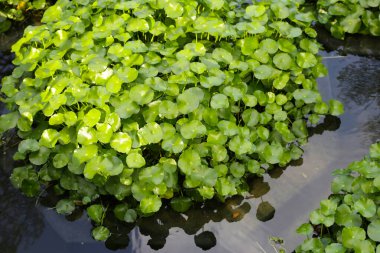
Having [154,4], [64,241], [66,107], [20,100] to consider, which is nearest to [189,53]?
[154,4]

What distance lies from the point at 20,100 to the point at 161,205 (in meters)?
1.16

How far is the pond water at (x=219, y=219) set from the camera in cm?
309

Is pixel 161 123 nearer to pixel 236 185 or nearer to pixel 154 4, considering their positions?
pixel 236 185

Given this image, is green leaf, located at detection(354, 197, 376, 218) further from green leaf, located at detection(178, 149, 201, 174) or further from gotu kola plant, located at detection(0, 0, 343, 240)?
green leaf, located at detection(178, 149, 201, 174)

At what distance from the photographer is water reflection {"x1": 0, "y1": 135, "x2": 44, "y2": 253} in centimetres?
315

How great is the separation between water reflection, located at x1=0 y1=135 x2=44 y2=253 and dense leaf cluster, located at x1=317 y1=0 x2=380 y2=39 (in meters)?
2.76

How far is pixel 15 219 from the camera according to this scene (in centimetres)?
324

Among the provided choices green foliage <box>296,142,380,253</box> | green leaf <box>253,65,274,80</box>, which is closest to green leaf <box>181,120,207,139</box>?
green leaf <box>253,65,274,80</box>

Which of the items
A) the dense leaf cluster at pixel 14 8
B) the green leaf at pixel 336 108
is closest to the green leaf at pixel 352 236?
the green leaf at pixel 336 108

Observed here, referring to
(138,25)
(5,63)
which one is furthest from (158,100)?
(5,63)

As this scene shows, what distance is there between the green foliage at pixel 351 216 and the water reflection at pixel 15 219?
168cm

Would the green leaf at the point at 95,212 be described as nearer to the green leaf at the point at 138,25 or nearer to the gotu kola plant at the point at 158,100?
the gotu kola plant at the point at 158,100

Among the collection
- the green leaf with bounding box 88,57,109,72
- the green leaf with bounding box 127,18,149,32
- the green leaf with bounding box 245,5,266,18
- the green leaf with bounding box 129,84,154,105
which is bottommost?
the green leaf with bounding box 129,84,154,105

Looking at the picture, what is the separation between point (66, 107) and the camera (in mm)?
3268
